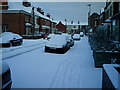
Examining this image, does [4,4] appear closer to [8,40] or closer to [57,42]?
[8,40]

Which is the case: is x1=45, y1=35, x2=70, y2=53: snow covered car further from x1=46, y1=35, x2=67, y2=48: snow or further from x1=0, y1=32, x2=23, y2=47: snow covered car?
x1=0, y1=32, x2=23, y2=47: snow covered car

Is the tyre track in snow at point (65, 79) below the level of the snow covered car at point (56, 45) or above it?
below

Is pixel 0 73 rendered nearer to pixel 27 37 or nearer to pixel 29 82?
pixel 29 82

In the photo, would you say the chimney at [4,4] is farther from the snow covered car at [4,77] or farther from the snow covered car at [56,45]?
the snow covered car at [4,77]

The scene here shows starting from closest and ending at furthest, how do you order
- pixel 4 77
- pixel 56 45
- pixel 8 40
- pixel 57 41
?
pixel 4 77, pixel 56 45, pixel 57 41, pixel 8 40

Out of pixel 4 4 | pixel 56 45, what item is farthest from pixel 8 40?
pixel 4 4

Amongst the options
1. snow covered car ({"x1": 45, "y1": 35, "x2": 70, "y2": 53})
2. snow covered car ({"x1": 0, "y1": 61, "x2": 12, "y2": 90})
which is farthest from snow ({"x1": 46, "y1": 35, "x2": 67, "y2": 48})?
snow covered car ({"x1": 0, "y1": 61, "x2": 12, "y2": 90})

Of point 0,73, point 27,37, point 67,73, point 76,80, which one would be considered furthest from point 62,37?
point 27,37

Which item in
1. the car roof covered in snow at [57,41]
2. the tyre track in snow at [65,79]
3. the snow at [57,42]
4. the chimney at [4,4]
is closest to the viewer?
the tyre track in snow at [65,79]

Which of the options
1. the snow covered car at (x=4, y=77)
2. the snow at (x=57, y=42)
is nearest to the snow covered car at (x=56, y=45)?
the snow at (x=57, y=42)

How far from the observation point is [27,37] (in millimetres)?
32156

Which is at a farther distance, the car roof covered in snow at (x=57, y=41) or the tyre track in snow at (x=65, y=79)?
the car roof covered in snow at (x=57, y=41)

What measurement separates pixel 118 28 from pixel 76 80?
1532 cm

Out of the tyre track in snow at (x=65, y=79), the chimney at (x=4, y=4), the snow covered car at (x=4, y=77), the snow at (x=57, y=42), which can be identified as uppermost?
the chimney at (x=4, y=4)
